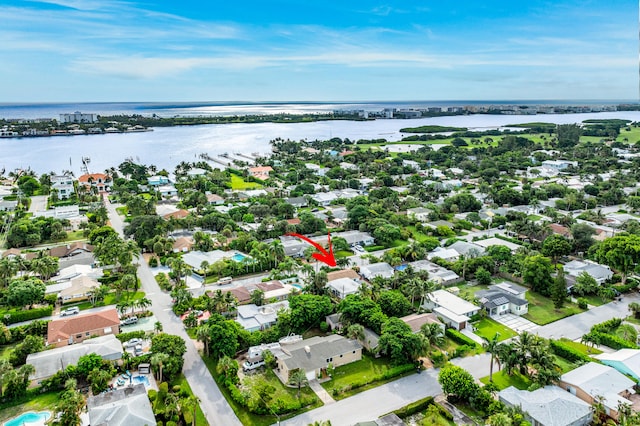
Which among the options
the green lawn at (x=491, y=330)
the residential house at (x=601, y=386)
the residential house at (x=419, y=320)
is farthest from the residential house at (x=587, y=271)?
the residential house at (x=419, y=320)

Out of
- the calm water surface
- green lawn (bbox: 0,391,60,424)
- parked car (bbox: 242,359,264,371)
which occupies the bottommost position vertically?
green lawn (bbox: 0,391,60,424)

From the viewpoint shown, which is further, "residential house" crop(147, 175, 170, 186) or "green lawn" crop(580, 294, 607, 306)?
"residential house" crop(147, 175, 170, 186)

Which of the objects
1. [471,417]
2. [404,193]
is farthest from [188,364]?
[404,193]

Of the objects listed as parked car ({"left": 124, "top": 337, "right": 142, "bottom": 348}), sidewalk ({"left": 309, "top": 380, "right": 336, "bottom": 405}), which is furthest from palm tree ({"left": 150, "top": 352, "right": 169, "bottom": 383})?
sidewalk ({"left": 309, "top": 380, "right": 336, "bottom": 405})

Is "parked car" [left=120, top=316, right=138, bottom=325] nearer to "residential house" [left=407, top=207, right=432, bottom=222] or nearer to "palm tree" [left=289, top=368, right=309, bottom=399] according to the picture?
"palm tree" [left=289, top=368, right=309, bottom=399]

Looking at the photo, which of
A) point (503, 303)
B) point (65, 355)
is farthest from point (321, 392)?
point (503, 303)

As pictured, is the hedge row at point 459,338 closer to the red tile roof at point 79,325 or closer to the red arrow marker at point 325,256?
the red arrow marker at point 325,256
